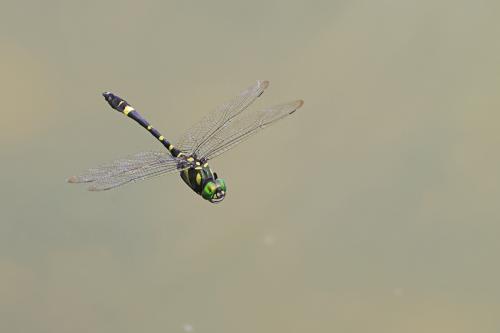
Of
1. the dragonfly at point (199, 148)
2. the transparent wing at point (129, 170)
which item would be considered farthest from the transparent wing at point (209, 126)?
the transparent wing at point (129, 170)

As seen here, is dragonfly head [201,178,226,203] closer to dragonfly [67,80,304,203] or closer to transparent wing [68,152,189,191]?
dragonfly [67,80,304,203]

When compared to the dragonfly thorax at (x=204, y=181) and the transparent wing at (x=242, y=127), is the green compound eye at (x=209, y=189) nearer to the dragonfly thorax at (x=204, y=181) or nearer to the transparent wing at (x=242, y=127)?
the dragonfly thorax at (x=204, y=181)

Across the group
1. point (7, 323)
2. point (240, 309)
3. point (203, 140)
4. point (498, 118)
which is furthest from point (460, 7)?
point (7, 323)

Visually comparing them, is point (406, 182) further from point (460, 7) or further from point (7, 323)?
point (7, 323)

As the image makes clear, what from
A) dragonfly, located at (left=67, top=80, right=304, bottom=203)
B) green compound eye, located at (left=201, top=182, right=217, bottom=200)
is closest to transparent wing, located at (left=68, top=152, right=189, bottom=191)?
dragonfly, located at (left=67, top=80, right=304, bottom=203)

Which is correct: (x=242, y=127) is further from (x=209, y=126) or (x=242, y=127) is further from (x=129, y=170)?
(x=129, y=170)

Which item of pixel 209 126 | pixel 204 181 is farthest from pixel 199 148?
pixel 204 181
